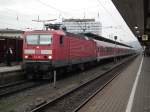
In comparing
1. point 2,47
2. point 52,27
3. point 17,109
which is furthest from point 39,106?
point 2,47

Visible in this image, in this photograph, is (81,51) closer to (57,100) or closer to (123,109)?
(57,100)

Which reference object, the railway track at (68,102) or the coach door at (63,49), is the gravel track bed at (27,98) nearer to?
the railway track at (68,102)

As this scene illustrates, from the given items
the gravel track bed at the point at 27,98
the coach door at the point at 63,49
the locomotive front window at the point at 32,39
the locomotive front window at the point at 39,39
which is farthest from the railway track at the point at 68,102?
the locomotive front window at the point at 32,39

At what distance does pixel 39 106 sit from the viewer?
11188 mm

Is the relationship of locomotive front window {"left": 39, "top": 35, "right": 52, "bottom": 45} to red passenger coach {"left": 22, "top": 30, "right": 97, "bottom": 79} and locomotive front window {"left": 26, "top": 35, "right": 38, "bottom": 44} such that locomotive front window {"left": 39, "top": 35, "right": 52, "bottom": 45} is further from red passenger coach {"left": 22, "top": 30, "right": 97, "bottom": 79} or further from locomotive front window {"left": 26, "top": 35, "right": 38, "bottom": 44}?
locomotive front window {"left": 26, "top": 35, "right": 38, "bottom": 44}

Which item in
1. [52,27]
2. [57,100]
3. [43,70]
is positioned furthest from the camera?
[52,27]

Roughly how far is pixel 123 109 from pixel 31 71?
29.7ft

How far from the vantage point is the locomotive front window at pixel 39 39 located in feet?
63.8

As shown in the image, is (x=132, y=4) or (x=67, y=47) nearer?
(x=67, y=47)

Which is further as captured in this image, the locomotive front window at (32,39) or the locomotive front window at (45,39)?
the locomotive front window at (32,39)

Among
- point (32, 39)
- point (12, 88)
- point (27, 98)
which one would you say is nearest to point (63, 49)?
point (32, 39)

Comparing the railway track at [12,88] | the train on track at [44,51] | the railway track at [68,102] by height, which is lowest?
the railway track at [68,102]

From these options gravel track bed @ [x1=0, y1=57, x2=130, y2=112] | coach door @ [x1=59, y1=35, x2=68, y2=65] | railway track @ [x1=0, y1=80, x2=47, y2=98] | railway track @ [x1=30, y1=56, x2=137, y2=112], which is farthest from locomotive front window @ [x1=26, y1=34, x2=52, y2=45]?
railway track @ [x1=30, y1=56, x2=137, y2=112]

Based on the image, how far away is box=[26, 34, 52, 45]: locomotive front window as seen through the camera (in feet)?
63.8
